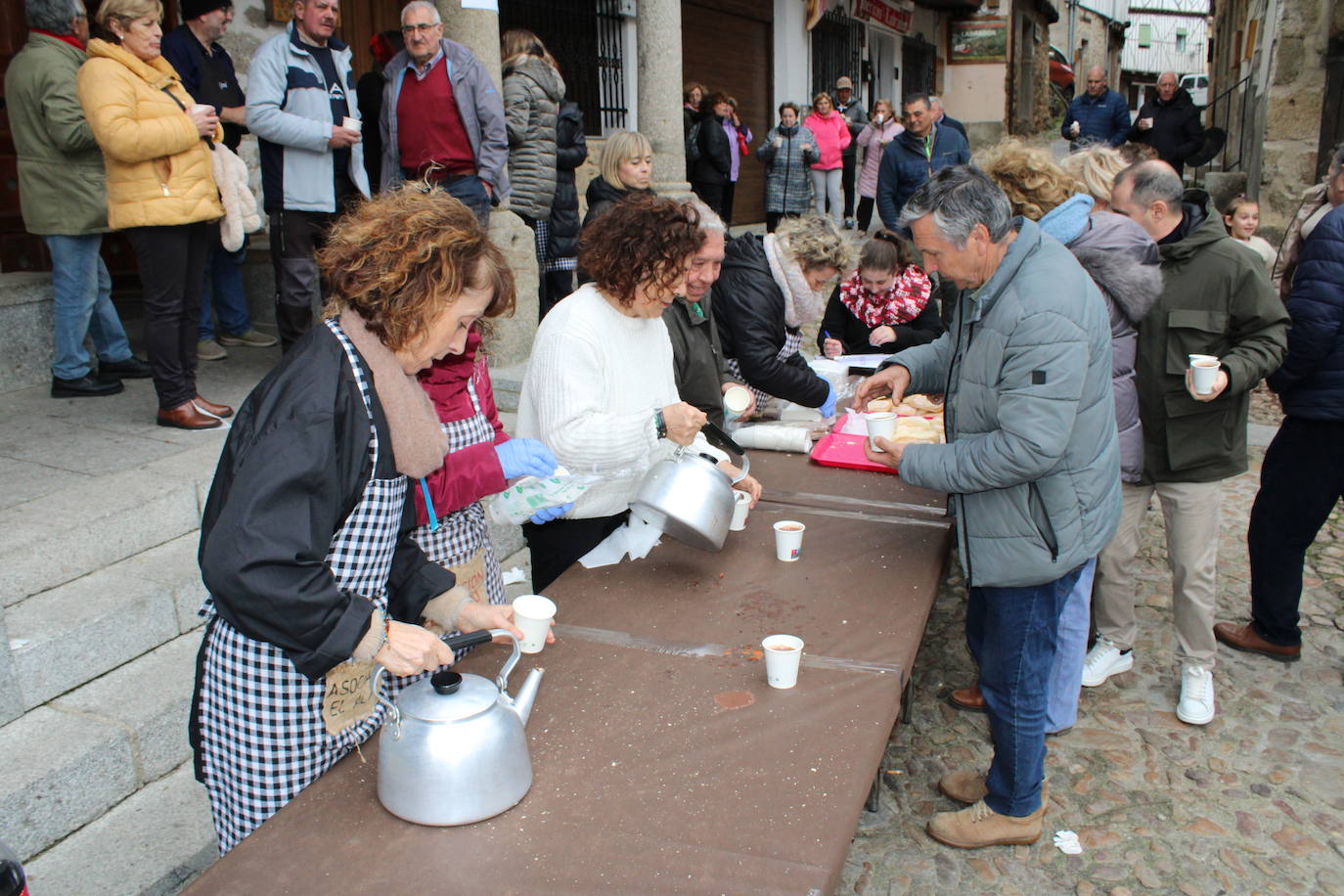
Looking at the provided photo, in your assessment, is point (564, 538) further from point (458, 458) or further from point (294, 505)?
point (294, 505)

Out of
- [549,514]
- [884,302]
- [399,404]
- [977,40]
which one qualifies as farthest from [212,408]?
[977,40]

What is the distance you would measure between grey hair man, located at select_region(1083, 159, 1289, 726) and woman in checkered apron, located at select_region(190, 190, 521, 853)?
2187 millimetres

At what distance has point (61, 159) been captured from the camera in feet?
14.0

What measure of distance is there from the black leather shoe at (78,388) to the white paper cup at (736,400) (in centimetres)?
299

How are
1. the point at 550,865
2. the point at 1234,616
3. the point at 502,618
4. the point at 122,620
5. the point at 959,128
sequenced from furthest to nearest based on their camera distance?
the point at 959,128 < the point at 1234,616 < the point at 122,620 < the point at 502,618 < the point at 550,865

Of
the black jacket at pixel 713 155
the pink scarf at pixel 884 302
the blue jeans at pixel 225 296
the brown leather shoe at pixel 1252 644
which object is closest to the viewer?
the brown leather shoe at pixel 1252 644

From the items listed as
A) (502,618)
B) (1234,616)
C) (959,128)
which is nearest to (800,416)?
(1234,616)

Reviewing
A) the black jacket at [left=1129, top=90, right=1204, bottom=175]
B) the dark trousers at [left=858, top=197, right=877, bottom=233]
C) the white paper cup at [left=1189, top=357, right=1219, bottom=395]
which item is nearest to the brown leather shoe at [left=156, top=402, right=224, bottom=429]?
the white paper cup at [left=1189, top=357, right=1219, bottom=395]

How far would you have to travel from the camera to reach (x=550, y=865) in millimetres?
1443

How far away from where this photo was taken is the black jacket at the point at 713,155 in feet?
31.9

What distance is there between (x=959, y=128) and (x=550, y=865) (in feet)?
28.6

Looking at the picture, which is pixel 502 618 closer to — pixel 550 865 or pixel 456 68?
pixel 550 865

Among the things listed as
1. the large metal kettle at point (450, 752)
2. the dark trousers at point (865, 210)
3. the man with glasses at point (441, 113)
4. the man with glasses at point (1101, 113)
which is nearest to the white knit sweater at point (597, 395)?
the large metal kettle at point (450, 752)

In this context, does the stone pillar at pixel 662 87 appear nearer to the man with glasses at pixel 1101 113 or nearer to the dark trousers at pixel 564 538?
the dark trousers at pixel 564 538
